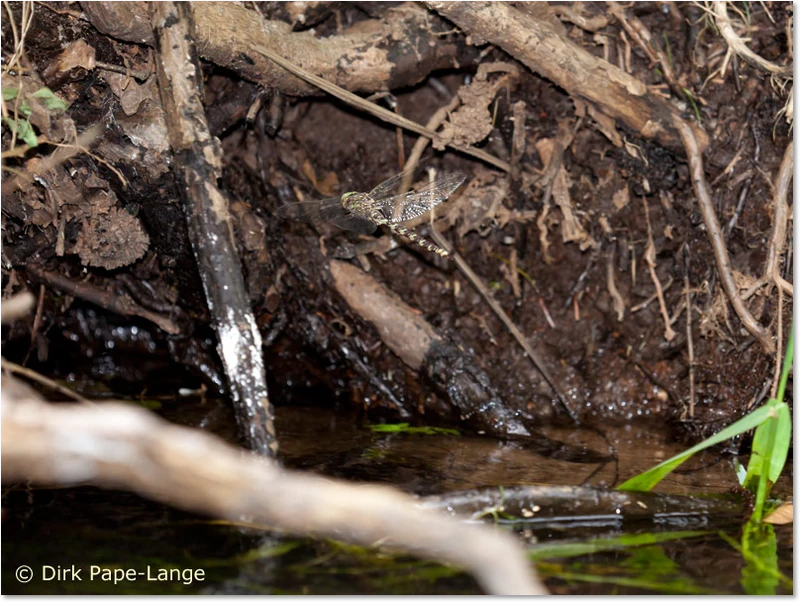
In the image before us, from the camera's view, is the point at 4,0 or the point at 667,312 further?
the point at 667,312

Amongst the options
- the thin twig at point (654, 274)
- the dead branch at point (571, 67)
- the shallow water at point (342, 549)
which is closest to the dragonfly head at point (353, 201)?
the dead branch at point (571, 67)

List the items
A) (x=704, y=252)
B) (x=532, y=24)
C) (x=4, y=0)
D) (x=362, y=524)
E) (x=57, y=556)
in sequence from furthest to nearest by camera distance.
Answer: (x=704, y=252) → (x=532, y=24) → (x=4, y=0) → (x=57, y=556) → (x=362, y=524)

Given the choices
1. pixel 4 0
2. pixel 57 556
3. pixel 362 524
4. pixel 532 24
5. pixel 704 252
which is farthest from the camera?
pixel 704 252

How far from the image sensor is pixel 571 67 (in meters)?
3.25

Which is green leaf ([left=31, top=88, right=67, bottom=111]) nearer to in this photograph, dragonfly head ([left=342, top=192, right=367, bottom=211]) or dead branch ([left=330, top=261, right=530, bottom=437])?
dragonfly head ([left=342, top=192, right=367, bottom=211])

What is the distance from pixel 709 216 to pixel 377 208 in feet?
4.84

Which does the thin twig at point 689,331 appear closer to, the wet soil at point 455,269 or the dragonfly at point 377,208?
the wet soil at point 455,269

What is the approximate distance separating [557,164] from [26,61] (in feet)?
7.60

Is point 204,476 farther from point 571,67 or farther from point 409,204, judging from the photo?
point 571,67

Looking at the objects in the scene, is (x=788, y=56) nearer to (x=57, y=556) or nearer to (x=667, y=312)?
(x=667, y=312)

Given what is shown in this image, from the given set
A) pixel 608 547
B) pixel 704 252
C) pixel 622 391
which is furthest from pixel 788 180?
pixel 608 547

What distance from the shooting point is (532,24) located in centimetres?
319

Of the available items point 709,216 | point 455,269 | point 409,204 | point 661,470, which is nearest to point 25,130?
point 409,204

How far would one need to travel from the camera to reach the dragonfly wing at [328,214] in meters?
3.50
